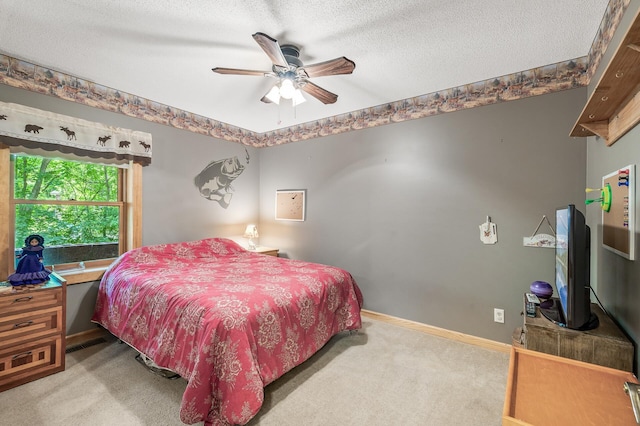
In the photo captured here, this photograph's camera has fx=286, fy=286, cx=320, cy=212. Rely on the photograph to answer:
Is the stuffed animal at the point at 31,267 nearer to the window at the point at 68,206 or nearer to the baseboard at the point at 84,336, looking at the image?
the window at the point at 68,206

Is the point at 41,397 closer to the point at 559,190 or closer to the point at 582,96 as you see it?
the point at 559,190

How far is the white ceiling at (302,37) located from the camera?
1.79m

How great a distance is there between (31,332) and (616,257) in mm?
3833

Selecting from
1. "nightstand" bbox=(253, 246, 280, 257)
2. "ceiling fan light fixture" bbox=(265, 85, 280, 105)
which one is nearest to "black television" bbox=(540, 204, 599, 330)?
"ceiling fan light fixture" bbox=(265, 85, 280, 105)

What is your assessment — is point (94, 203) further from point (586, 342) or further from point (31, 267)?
point (586, 342)

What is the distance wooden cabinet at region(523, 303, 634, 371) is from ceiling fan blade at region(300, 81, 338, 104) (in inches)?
83.8

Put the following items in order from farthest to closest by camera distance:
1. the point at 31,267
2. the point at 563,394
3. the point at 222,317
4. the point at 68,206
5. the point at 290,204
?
the point at 290,204, the point at 68,206, the point at 31,267, the point at 222,317, the point at 563,394

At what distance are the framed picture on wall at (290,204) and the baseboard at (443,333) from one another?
1.62 m

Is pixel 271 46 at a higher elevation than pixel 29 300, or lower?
higher

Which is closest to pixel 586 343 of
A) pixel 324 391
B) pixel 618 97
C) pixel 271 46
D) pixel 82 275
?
pixel 618 97

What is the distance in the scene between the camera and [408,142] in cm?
323

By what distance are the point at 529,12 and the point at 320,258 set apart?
3.16 metres

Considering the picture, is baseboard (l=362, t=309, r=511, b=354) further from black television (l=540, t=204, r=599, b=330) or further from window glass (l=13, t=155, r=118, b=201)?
window glass (l=13, t=155, r=118, b=201)

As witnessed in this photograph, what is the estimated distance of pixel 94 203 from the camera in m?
3.02
